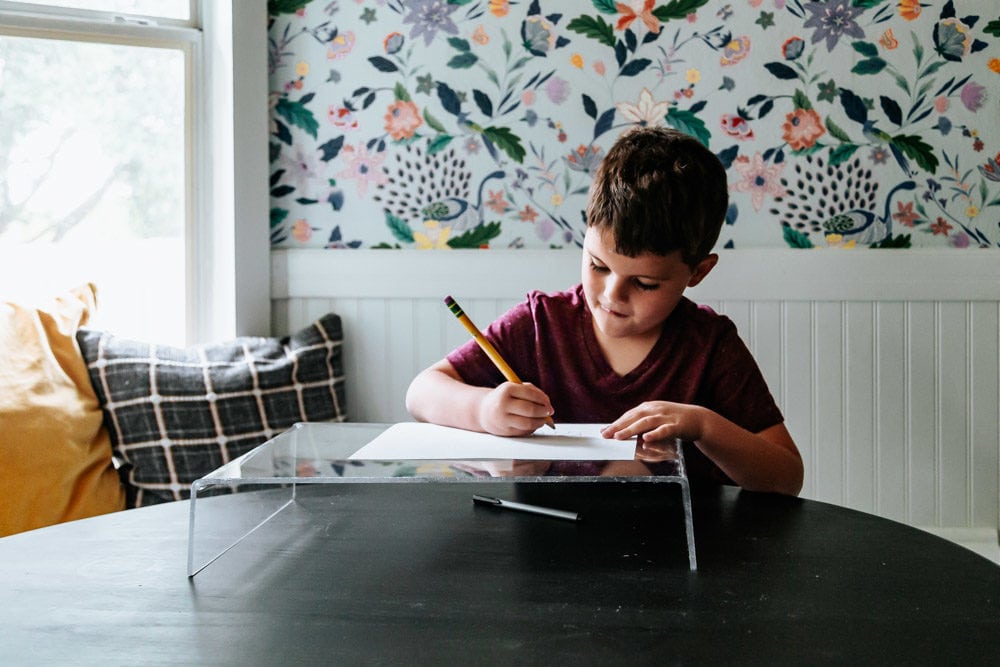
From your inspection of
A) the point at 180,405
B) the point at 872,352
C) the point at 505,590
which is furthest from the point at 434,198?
the point at 505,590

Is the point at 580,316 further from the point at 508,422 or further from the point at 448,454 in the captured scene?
the point at 448,454

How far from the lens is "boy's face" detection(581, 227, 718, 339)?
1.32 metres

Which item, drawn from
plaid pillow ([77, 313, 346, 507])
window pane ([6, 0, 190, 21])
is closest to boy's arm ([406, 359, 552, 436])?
plaid pillow ([77, 313, 346, 507])

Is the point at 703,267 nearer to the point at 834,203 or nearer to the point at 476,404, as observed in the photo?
the point at 476,404

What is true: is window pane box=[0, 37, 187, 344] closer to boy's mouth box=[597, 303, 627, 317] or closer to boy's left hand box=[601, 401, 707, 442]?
boy's mouth box=[597, 303, 627, 317]

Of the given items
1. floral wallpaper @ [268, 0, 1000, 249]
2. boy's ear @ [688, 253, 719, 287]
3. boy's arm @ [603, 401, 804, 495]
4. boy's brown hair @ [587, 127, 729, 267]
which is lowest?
boy's arm @ [603, 401, 804, 495]

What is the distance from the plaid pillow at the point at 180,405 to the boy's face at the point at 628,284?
96 cm

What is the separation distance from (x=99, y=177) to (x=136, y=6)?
408 millimetres

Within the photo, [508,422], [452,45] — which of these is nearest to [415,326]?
[452,45]

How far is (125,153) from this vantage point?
7.23 ft

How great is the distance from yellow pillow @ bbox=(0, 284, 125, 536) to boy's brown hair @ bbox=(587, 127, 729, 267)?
1.17 m

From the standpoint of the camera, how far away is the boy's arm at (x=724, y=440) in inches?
44.2

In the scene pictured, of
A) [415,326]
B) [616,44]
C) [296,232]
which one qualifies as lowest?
[415,326]

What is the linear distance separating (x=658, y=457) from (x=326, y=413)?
1336 millimetres
